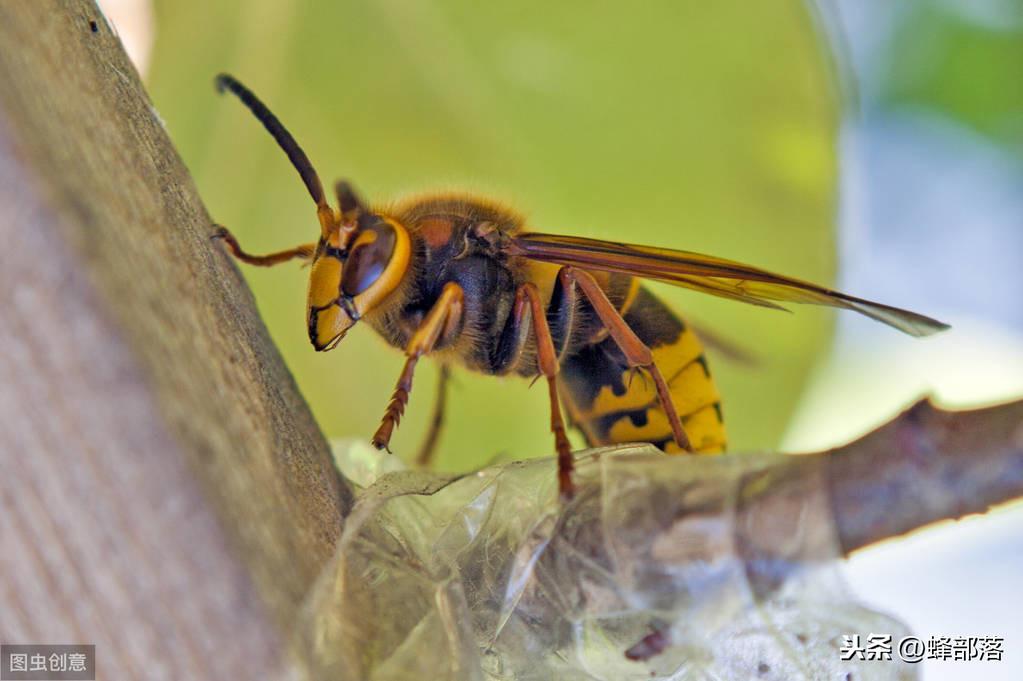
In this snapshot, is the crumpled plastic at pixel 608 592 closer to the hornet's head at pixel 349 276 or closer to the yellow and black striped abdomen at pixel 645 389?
the hornet's head at pixel 349 276

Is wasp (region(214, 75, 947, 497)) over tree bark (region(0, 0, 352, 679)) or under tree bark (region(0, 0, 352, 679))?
over

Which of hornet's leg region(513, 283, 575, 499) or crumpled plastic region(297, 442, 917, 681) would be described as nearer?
crumpled plastic region(297, 442, 917, 681)

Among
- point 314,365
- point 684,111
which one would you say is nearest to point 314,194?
point 314,365

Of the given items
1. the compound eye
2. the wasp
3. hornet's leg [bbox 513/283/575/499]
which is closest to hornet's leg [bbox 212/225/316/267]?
the wasp

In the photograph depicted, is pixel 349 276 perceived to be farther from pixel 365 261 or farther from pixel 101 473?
pixel 101 473

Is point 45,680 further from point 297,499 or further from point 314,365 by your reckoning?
point 314,365

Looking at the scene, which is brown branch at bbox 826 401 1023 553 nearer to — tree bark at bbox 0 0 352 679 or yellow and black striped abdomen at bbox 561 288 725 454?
tree bark at bbox 0 0 352 679
